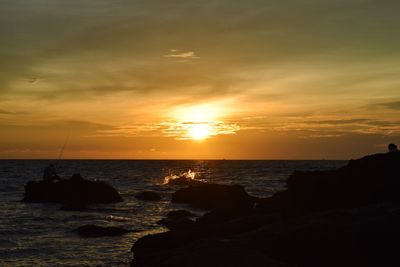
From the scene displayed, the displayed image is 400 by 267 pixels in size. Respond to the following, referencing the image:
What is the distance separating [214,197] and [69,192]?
1462 cm

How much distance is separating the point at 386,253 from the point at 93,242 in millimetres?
16739

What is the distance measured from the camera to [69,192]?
45.4 m

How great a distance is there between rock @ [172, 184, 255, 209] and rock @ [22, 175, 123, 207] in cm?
772

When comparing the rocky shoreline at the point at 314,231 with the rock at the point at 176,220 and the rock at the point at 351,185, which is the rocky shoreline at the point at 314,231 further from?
the rock at the point at 176,220

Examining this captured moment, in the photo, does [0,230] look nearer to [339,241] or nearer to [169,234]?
[169,234]

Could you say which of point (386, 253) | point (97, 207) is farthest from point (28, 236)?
point (386, 253)

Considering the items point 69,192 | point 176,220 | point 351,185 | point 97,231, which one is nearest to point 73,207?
point 69,192

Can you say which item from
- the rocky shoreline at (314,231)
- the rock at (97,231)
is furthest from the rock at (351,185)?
the rock at (97,231)

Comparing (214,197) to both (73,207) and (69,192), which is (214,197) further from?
(69,192)

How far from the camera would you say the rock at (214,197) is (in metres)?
43.0

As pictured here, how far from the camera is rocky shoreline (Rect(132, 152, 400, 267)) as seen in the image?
12.2 meters

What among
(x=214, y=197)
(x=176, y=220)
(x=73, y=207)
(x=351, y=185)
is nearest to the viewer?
(x=351, y=185)

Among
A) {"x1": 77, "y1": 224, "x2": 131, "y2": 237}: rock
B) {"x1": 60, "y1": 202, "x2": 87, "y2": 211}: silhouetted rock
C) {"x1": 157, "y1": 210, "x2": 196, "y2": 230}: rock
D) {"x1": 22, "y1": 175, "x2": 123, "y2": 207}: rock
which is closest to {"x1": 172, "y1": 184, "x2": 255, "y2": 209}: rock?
{"x1": 157, "y1": 210, "x2": 196, "y2": 230}: rock

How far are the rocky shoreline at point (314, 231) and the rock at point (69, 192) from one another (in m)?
23.0
